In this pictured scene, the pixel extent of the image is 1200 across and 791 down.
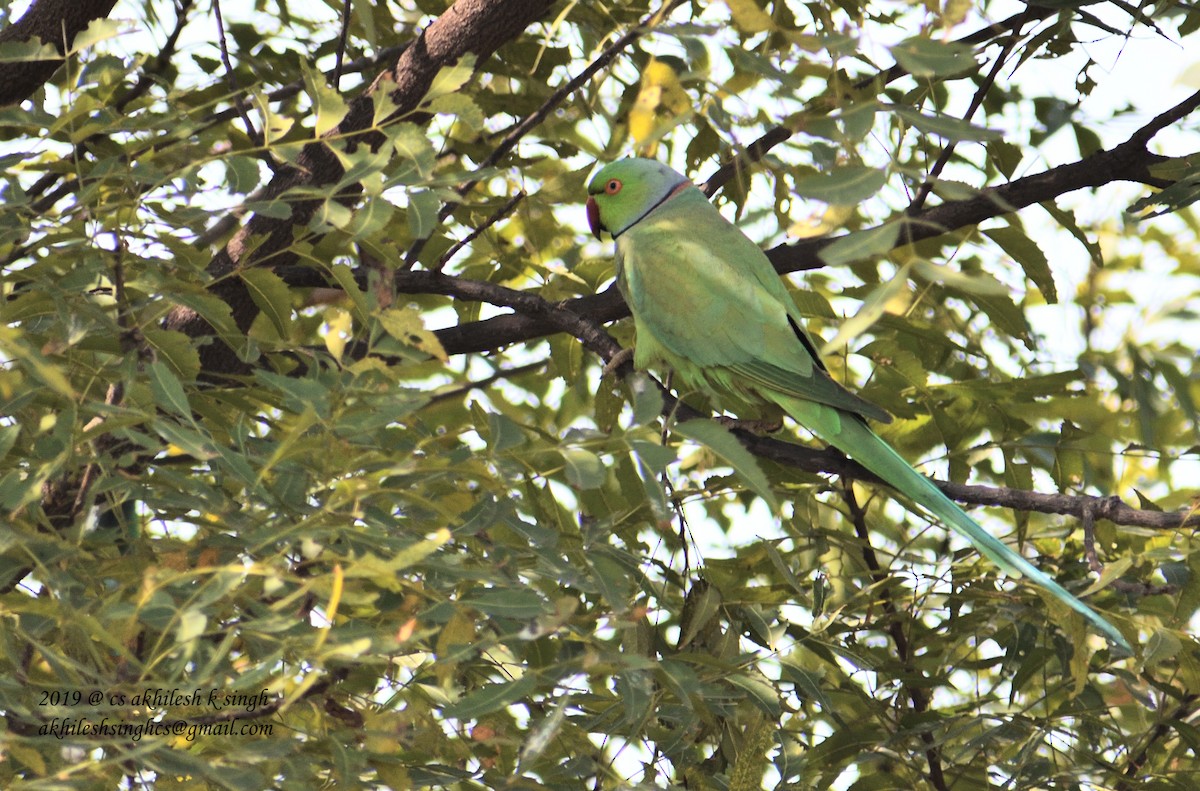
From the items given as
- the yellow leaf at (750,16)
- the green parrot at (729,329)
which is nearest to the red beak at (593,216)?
the green parrot at (729,329)

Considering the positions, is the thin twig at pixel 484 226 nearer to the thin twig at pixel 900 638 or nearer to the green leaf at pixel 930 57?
the thin twig at pixel 900 638

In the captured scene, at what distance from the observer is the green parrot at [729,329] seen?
277 centimetres

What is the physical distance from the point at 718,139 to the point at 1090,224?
1.81 meters

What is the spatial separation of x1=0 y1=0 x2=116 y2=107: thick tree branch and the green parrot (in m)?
1.59

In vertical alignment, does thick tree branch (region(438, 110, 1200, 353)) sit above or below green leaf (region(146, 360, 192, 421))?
above

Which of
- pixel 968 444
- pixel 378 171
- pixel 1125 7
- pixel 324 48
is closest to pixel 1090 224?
pixel 968 444

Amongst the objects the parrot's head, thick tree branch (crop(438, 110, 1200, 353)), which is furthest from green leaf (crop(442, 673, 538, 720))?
the parrot's head

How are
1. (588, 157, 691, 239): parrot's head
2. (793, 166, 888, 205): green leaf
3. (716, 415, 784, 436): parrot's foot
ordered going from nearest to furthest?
1. (793, 166, 888, 205): green leaf
2. (716, 415, 784, 436): parrot's foot
3. (588, 157, 691, 239): parrot's head

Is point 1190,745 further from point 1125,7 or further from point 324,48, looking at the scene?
point 324,48

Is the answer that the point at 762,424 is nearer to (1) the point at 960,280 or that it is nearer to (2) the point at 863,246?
(2) the point at 863,246

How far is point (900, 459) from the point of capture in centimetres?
261

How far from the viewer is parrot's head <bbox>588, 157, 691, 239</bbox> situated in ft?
12.6

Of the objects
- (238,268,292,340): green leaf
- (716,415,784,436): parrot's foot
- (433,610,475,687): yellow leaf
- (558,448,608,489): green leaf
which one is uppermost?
(716,415,784,436): parrot's foot

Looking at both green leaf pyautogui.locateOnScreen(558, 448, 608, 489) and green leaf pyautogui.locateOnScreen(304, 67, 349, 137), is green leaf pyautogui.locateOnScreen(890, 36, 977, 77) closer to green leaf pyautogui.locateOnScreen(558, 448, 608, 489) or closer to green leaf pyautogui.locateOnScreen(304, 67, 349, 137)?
green leaf pyautogui.locateOnScreen(558, 448, 608, 489)
